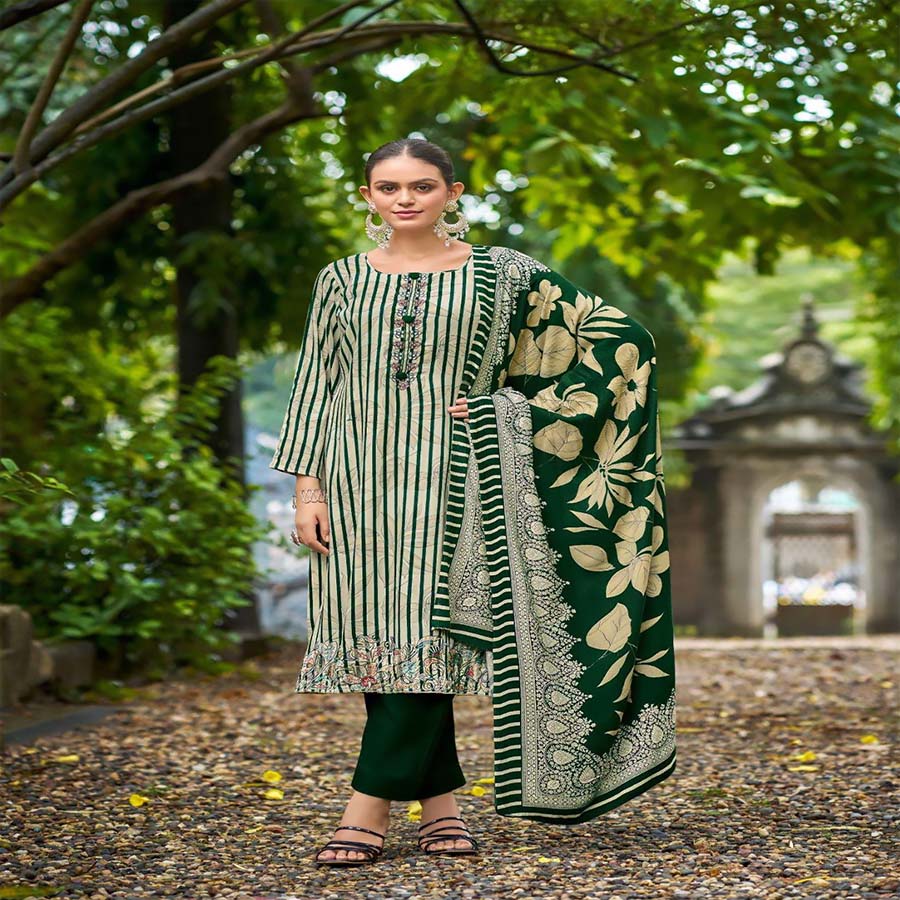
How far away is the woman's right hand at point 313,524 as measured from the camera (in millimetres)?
3350

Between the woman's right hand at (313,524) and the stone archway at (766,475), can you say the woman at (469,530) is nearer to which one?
the woman's right hand at (313,524)

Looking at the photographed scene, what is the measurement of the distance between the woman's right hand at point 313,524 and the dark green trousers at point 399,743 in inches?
14.2

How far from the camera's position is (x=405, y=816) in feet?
13.1

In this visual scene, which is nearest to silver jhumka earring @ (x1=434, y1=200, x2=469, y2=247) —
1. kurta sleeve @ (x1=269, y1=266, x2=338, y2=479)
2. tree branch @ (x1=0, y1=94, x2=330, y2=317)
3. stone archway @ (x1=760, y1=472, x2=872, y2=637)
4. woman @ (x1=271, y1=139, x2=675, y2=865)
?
woman @ (x1=271, y1=139, x2=675, y2=865)

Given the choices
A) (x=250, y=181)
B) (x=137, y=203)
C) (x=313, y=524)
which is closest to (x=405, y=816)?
(x=313, y=524)

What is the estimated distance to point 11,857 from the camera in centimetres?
330

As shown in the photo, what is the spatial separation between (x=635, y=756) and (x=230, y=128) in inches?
263

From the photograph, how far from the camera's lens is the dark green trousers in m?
3.29

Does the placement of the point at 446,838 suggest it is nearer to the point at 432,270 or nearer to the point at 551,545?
the point at 551,545

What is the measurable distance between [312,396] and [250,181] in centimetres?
635

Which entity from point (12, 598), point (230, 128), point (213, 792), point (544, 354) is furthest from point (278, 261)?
point (544, 354)

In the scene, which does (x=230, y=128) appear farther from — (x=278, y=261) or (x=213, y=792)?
(x=213, y=792)

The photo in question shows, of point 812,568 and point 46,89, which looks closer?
point 46,89

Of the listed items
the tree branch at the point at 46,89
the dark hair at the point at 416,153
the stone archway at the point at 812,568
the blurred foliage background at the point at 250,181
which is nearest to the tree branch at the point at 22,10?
the blurred foliage background at the point at 250,181
